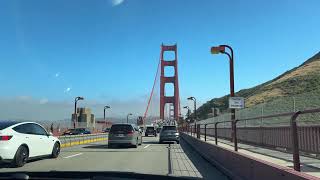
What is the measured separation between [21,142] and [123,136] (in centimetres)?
1462

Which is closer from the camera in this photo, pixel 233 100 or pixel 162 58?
pixel 233 100

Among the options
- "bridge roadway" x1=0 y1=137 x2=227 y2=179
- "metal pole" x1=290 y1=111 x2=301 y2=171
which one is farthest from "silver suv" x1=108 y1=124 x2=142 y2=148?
"metal pole" x1=290 y1=111 x2=301 y2=171

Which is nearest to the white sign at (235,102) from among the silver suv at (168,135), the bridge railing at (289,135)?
the bridge railing at (289,135)

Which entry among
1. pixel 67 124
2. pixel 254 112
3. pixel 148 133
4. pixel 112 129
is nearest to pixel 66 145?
pixel 112 129

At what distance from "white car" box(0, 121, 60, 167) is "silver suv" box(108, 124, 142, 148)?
11620 mm

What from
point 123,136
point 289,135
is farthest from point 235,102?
point 289,135

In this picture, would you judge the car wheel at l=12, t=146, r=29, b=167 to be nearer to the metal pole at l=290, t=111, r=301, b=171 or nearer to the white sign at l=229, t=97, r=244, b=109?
the metal pole at l=290, t=111, r=301, b=171

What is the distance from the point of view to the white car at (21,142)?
637 inches

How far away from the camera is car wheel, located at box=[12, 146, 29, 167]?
1636 centimetres

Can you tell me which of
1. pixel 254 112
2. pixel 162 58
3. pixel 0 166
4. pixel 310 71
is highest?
pixel 162 58

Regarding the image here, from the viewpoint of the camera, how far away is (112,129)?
32094 mm

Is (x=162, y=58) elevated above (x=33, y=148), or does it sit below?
above

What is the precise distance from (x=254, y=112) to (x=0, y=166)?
17.2 metres

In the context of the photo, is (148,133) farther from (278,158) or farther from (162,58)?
(162,58)
